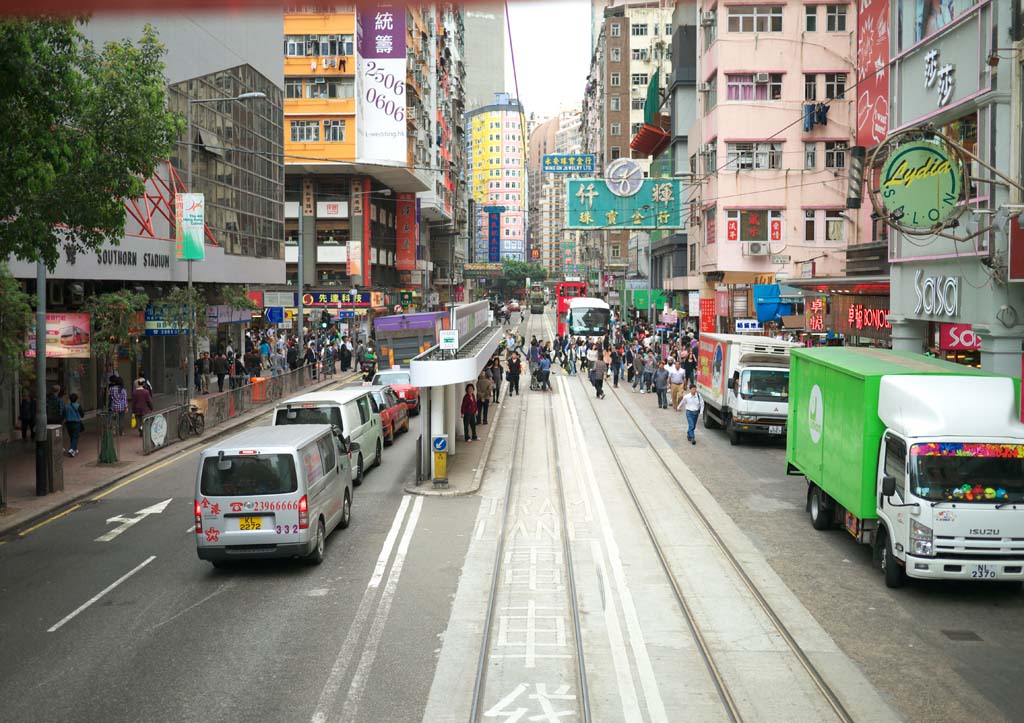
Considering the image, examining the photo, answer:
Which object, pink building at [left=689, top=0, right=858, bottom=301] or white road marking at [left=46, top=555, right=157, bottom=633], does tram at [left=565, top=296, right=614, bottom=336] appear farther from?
white road marking at [left=46, top=555, right=157, bottom=633]

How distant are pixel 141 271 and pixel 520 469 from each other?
14.8m

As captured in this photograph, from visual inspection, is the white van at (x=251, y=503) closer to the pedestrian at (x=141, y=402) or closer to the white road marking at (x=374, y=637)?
the white road marking at (x=374, y=637)

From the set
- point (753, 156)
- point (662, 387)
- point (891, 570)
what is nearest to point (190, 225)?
point (662, 387)

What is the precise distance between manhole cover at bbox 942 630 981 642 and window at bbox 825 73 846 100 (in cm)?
3897

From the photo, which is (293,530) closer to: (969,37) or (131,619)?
(131,619)

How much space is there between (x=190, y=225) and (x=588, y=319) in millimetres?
34168

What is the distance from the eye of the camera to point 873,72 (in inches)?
955

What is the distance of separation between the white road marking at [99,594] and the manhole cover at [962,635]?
993 cm

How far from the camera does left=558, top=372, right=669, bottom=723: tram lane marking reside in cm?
874

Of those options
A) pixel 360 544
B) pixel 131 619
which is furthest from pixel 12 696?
pixel 360 544

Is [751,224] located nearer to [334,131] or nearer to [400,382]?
A: [400,382]

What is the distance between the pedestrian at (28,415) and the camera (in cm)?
2578

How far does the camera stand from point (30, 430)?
2644 centimetres

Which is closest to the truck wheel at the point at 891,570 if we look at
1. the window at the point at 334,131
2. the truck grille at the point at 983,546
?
the truck grille at the point at 983,546
